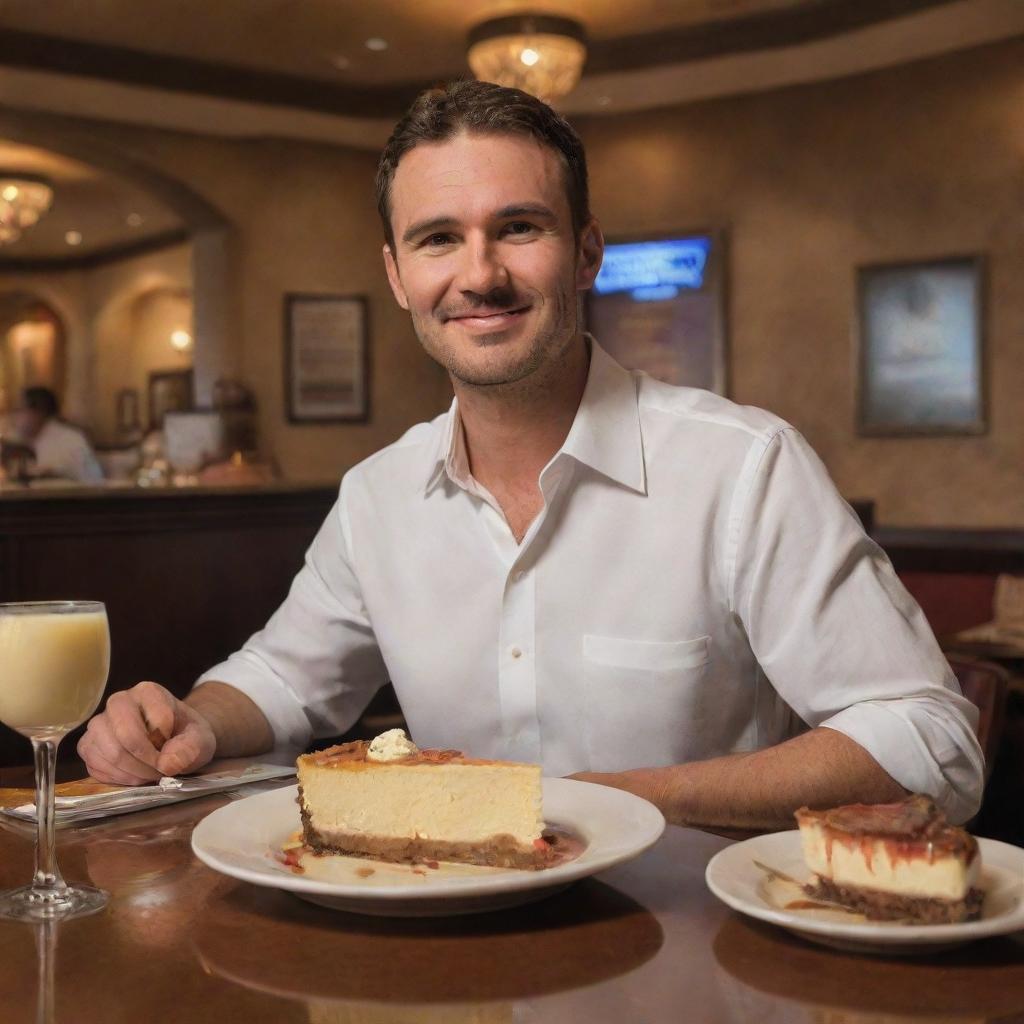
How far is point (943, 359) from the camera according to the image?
6.95 metres

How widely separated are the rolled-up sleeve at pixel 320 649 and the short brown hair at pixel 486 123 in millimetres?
525

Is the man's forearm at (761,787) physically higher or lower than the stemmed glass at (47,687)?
lower

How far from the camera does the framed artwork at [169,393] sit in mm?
10539

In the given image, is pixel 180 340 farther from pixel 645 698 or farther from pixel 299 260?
pixel 645 698

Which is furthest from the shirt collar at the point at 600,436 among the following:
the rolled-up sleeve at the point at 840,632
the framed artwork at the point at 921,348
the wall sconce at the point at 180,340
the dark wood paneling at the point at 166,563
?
the wall sconce at the point at 180,340

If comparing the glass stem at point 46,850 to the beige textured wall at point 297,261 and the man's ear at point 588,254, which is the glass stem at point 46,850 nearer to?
the man's ear at point 588,254

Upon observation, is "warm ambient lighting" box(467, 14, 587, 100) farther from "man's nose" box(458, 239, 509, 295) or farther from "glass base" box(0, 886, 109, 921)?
"glass base" box(0, 886, 109, 921)

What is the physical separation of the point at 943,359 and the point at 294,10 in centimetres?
389

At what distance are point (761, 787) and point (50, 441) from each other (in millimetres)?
8052

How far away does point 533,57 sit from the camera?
6.51 metres

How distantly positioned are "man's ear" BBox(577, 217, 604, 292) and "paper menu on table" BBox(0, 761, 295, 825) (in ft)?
2.51

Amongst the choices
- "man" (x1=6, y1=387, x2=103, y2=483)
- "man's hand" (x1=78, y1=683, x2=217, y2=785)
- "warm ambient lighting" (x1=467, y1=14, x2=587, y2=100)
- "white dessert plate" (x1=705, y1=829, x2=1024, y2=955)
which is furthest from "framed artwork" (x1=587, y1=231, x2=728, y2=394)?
"white dessert plate" (x1=705, y1=829, x2=1024, y2=955)

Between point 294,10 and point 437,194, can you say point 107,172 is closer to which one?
point 294,10

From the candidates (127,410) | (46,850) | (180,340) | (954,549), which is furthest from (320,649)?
(127,410)
